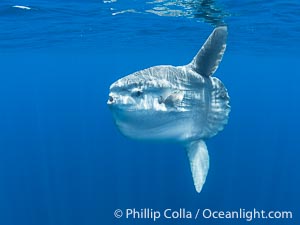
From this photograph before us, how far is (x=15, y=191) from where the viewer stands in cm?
1898

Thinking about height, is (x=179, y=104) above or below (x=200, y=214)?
above

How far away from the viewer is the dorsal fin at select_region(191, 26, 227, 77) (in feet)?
14.4

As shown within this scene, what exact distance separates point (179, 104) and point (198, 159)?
101 centimetres

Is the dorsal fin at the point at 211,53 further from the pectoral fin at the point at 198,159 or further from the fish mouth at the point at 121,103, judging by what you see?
the fish mouth at the point at 121,103

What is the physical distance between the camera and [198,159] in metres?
4.60

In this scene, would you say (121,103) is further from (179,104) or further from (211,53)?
(211,53)

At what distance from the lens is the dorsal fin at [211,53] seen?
14.4 ft

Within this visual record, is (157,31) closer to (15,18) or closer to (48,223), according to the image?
(15,18)

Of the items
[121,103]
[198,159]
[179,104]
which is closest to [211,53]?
[179,104]

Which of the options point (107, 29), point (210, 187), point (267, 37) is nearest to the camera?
point (210, 187)

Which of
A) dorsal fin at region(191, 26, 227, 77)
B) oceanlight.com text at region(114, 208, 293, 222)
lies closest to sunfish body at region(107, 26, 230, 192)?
dorsal fin at region(191, 26, 227, 77)

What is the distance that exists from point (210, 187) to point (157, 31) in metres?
8.56

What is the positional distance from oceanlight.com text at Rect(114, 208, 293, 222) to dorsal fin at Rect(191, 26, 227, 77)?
1168cm

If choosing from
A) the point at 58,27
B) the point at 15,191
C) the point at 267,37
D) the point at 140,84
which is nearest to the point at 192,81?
the point at 140,84
